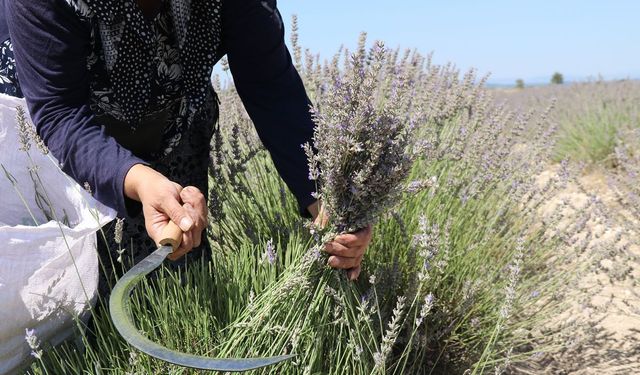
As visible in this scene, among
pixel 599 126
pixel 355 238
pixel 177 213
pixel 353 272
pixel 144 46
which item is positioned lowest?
pixel 599 126

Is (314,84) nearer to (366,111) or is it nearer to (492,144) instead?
(492,144)

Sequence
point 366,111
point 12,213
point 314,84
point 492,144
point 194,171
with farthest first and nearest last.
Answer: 1. point 492,144
2. point 314,84
3. point 194,171
4. point 12,213
5. point 366,111

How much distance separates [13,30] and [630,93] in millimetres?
6937

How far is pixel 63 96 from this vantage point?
5.04 feet

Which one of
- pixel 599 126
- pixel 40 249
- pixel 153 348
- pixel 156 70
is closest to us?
pixel 153 348

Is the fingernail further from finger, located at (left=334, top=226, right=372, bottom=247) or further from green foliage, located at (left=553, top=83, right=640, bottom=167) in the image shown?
green foliage, located at (left=553, top=83, right=640, bottom=167)

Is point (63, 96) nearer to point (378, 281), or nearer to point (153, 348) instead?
point (153, 348)

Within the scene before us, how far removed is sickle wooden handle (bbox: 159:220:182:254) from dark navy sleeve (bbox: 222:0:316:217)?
51 cm

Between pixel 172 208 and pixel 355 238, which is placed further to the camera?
pixel 355 238

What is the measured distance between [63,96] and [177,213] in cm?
46

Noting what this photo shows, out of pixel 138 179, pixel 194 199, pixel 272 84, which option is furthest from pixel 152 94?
pixel 194 199

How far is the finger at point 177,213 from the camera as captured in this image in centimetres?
129

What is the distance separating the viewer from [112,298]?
3.98 feet

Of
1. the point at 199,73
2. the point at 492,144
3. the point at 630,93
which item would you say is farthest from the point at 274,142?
the point at 630,93
